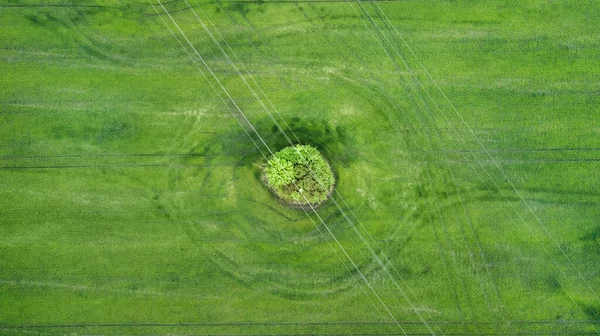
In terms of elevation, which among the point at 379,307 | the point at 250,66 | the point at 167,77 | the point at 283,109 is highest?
the point at 167,77

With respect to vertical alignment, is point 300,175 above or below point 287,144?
below

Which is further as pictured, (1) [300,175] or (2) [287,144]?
(2) [287,144]

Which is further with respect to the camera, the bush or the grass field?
the grass field

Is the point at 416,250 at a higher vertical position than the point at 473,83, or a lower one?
lower

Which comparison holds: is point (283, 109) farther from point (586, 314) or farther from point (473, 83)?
point (586, 314)

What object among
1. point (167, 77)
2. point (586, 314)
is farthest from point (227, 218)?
point (586, 314)
